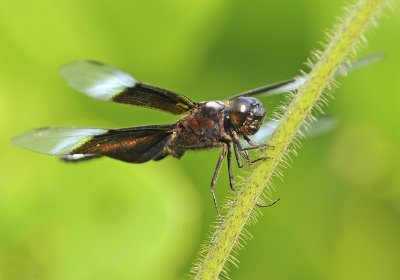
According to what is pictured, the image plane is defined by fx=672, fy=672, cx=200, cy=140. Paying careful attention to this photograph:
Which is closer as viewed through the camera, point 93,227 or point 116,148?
point 116,148

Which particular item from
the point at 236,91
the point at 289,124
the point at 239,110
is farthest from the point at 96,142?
the point at 236,91

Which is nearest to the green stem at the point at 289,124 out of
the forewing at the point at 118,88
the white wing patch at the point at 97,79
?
the forewing at the point at 118,88

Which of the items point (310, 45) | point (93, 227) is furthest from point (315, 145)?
point (93, 227)

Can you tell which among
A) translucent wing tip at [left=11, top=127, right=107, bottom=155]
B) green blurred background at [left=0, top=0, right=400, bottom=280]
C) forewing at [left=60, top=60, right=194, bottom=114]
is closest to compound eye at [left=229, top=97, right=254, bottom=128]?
forewing at [left=60, top=60, right=194, bottom=114]

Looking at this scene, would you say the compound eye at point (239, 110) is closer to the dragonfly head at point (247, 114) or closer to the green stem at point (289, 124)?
the dragonfly head at point (247, 114)

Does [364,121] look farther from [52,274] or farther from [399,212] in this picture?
[52,274]

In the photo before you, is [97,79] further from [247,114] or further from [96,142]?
[247,114]

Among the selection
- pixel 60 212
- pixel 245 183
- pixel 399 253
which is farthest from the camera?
pixel 399 253
